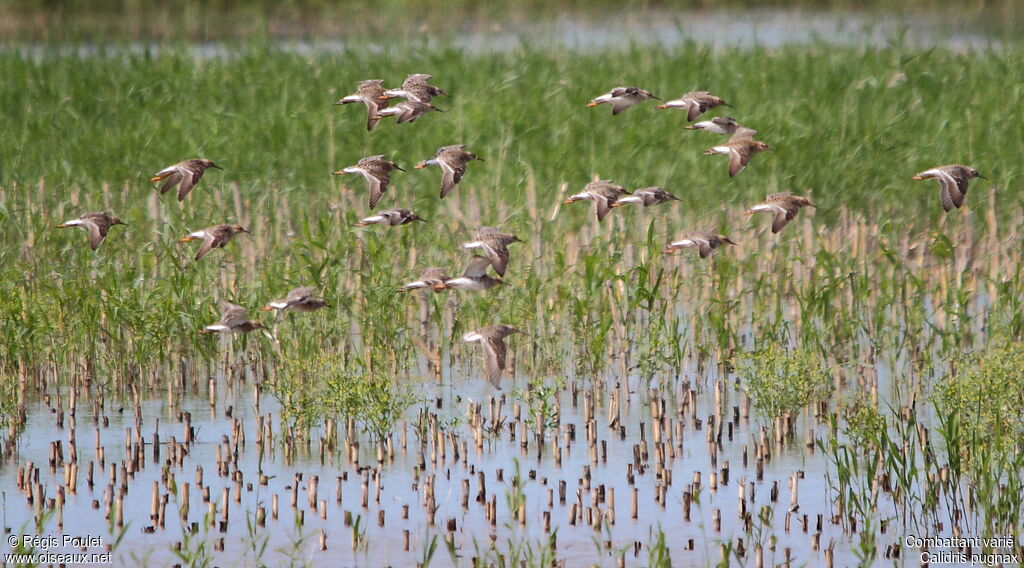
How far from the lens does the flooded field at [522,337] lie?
6.95m

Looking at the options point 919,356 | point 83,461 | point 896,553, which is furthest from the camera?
point 919,356

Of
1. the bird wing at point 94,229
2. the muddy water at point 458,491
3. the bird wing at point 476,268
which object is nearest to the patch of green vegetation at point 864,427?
the muddy water at point 458,491

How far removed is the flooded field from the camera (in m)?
6.95

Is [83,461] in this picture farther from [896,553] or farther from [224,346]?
[896,553]

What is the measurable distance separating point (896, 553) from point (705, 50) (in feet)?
35.6

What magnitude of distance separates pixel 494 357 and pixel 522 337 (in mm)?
2209

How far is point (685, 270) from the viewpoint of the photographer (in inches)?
451

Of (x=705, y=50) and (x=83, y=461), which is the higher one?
(x=705, y=50)

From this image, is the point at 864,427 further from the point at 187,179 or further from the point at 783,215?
the point at 187,179

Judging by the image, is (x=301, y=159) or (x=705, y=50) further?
(x=705, y=50)

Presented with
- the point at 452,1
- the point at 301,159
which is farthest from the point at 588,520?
the point at 452,1

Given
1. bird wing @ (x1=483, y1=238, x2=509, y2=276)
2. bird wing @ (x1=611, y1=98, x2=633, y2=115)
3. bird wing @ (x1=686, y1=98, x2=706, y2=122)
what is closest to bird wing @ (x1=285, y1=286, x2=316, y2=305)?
bird wing @ (x1=483, y1=238, x2=509, y2=276)

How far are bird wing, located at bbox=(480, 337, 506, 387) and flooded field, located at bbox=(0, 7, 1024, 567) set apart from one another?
0.45 metres

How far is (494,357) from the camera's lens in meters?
7.77
